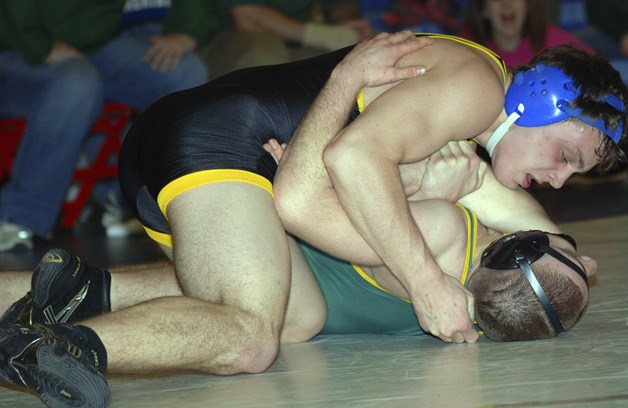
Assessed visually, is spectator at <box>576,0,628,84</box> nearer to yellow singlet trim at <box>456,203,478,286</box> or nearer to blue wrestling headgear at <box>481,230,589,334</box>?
yellow singlet trim at <box>456,203,478,286</box>

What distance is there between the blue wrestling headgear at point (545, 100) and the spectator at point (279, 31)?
2.97 metres

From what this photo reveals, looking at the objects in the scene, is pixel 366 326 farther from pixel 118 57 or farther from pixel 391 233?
pixel 118 57

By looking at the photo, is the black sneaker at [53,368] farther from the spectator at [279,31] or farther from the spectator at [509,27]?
the spectator at [509,27]

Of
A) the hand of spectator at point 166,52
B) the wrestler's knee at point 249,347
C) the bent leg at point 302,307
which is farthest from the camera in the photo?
the hand of spectator at point 166,52

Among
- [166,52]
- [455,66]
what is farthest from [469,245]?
[166,52]

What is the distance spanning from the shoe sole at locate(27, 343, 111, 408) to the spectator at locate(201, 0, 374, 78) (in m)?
3.76

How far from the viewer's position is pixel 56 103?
5.50 metres

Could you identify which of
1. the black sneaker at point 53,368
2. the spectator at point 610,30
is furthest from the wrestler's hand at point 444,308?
the spectator at point 610,30

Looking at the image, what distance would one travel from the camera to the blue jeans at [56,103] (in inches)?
214

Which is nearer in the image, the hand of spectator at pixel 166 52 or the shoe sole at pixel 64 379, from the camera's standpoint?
the shoe sole at pixel 64 379

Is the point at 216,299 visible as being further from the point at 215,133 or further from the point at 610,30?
the point at 610,30

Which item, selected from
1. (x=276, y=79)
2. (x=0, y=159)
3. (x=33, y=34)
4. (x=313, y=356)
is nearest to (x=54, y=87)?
(x=33, y=34)

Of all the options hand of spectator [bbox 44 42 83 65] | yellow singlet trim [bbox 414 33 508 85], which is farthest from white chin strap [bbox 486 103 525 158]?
hand of spectator [bbox 44 42 83 65]

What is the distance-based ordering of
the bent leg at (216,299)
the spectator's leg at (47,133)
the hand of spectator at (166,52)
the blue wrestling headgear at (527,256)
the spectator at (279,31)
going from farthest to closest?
the spectator at (279,31) → the hand of spectator at (166,52) → the spectator's leg at (47,133) → the blue wrestling headgear at (527,256) → the bent leg at (216,299)
